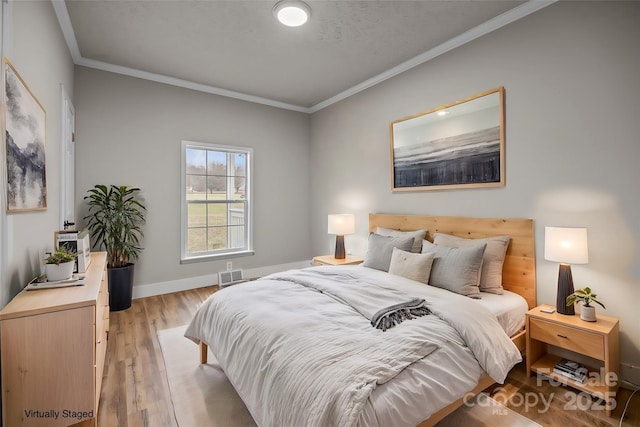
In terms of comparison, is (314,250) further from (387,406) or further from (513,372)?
(387,406)

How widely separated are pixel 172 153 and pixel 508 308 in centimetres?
414

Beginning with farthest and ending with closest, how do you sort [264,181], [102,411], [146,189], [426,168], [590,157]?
[264,181]
[146,189]
[426,168]
[590,157]
[102,411]

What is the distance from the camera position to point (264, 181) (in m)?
4.93

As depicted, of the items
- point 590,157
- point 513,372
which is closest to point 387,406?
point 513,372

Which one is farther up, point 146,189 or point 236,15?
point 236,15

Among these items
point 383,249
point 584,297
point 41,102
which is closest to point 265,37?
point 41,102

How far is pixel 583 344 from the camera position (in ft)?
6.47

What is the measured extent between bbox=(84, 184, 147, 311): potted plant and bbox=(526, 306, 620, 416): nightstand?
3973mm

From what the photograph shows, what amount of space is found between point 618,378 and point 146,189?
192 inches

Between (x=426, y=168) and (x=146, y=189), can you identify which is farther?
(x=146, y=189)

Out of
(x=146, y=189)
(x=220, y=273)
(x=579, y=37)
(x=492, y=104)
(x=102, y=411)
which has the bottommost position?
(x=102, y=411)

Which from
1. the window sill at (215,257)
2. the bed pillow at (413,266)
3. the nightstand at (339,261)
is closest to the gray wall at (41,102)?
the window sill at (215,257)

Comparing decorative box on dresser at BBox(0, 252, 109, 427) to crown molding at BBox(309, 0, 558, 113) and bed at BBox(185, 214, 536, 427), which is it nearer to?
bed at BBox(185, 214, 536, 427)

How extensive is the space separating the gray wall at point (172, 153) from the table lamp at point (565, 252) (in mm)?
3729
